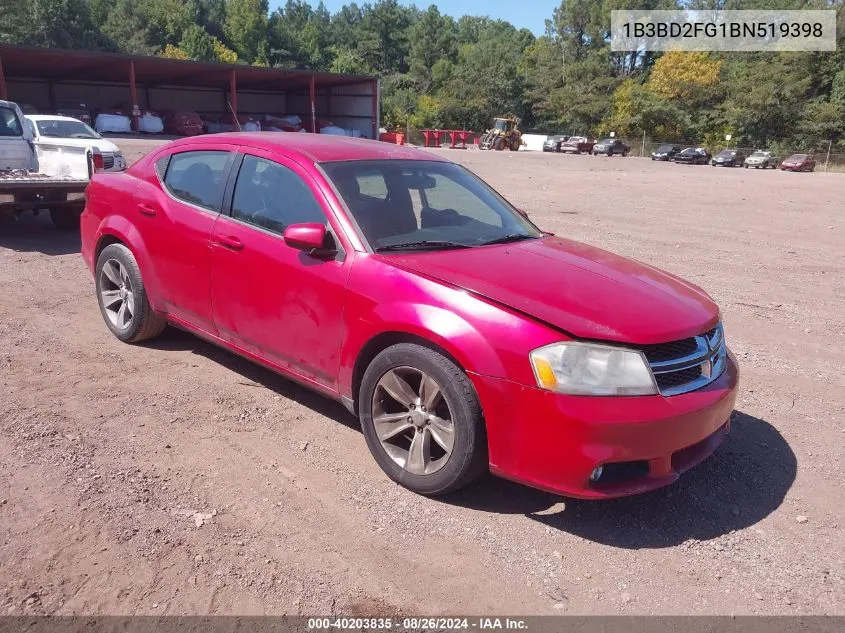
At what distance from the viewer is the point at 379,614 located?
8.89 ft

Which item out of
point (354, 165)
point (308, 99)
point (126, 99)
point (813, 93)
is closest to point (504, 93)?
point (813, 93)

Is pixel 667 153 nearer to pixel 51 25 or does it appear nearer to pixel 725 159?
pixel 725 159

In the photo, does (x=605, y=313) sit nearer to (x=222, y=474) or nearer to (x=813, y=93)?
(x=222, y=474)

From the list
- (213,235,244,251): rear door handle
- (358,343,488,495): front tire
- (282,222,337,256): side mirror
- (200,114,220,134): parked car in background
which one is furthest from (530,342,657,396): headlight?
(200,114,220,134): parked car in background

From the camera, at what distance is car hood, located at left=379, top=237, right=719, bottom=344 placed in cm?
315

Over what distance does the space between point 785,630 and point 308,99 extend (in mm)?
48769

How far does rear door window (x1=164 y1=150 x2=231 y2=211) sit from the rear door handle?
0.85 ft

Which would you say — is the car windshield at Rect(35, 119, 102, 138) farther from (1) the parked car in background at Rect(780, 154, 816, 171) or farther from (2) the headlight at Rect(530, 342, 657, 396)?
(1) the parked car in background at Rect(780, 154, 816, 171)

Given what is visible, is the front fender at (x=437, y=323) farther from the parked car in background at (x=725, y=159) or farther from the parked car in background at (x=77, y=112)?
the parked car in background at (x=725, y=159)

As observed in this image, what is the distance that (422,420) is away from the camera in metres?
3.44

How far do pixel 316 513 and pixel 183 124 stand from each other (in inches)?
1546

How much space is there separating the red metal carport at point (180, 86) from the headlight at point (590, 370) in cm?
3554

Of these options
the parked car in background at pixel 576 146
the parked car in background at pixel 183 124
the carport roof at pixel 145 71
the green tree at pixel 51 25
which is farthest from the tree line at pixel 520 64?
the parked car in background at pixel 183 124

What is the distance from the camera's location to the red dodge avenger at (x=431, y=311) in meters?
3.06
